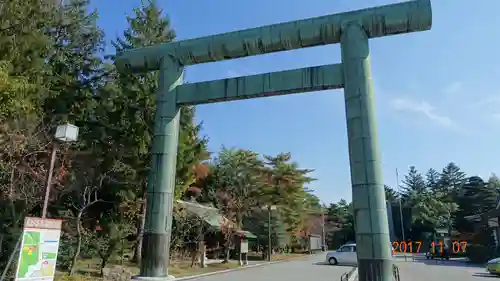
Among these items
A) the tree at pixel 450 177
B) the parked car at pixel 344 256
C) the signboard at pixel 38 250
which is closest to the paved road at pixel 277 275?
the parked car at pixel 344 256

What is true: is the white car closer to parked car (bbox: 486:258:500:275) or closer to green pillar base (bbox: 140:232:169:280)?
parked car (bbox: 486:258:500:275)

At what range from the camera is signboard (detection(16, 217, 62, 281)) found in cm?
718

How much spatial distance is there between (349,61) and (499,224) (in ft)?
97.8

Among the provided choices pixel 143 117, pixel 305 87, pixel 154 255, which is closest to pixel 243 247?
pixel 143 117

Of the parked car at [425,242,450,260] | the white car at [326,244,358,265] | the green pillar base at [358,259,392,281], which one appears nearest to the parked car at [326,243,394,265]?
the white car at [326,244,358,265]

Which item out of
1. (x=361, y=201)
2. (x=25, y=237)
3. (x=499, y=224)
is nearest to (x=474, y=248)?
(x=499, y=224)

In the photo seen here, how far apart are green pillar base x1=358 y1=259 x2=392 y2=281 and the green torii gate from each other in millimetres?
20

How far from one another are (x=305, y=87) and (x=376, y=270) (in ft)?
15.0

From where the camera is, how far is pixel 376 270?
7781mm

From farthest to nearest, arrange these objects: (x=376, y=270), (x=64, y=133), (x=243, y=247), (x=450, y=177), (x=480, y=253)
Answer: (x=450, y=177) < (x=480, y=253) < (x=243, y=247) < (x=64, y=133) < (x=376, y=270)

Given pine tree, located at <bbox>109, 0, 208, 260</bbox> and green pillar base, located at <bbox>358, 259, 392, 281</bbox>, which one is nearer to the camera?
green pillar base, located at <bbox>358, 259, 392, 281</bbox>

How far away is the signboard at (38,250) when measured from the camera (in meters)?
7.18

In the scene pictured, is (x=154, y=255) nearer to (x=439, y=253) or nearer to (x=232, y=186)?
(x=232, y=186)

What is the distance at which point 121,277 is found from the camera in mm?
12953
